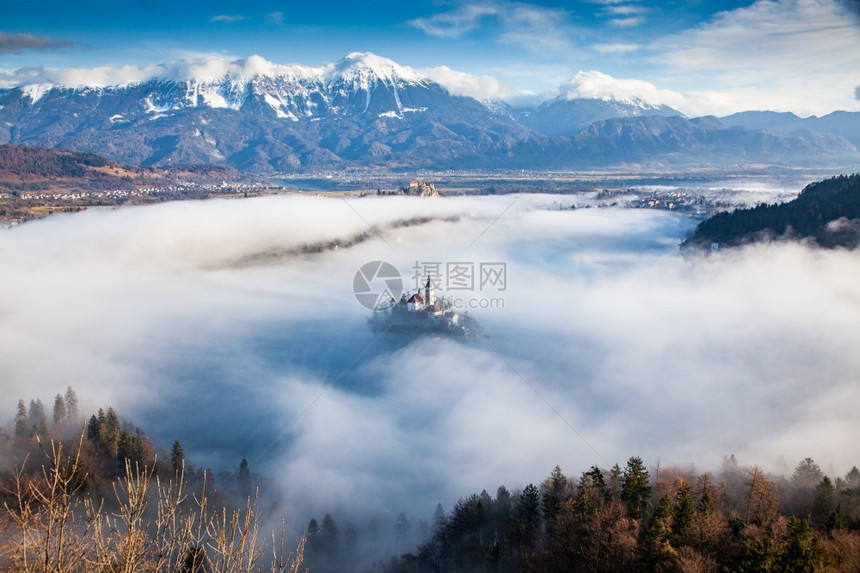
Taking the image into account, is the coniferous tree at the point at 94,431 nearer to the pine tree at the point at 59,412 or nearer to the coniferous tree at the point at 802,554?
the pine tree at the point at 59,412

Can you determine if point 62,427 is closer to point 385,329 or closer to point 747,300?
point 385,329

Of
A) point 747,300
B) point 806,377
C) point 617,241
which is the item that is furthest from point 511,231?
point 806,377

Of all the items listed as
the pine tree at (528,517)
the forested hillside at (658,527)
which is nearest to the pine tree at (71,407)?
the forested hillside at (658,527)

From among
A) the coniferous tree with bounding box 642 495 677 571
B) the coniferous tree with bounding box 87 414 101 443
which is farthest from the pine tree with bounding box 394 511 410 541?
the coniferous tree with bounding box 87 414 101 443

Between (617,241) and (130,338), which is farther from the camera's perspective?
(617,241)

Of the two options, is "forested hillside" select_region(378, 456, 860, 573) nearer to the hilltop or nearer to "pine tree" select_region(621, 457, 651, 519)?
"pine tree" select_region(621, 457, 651, 519)
